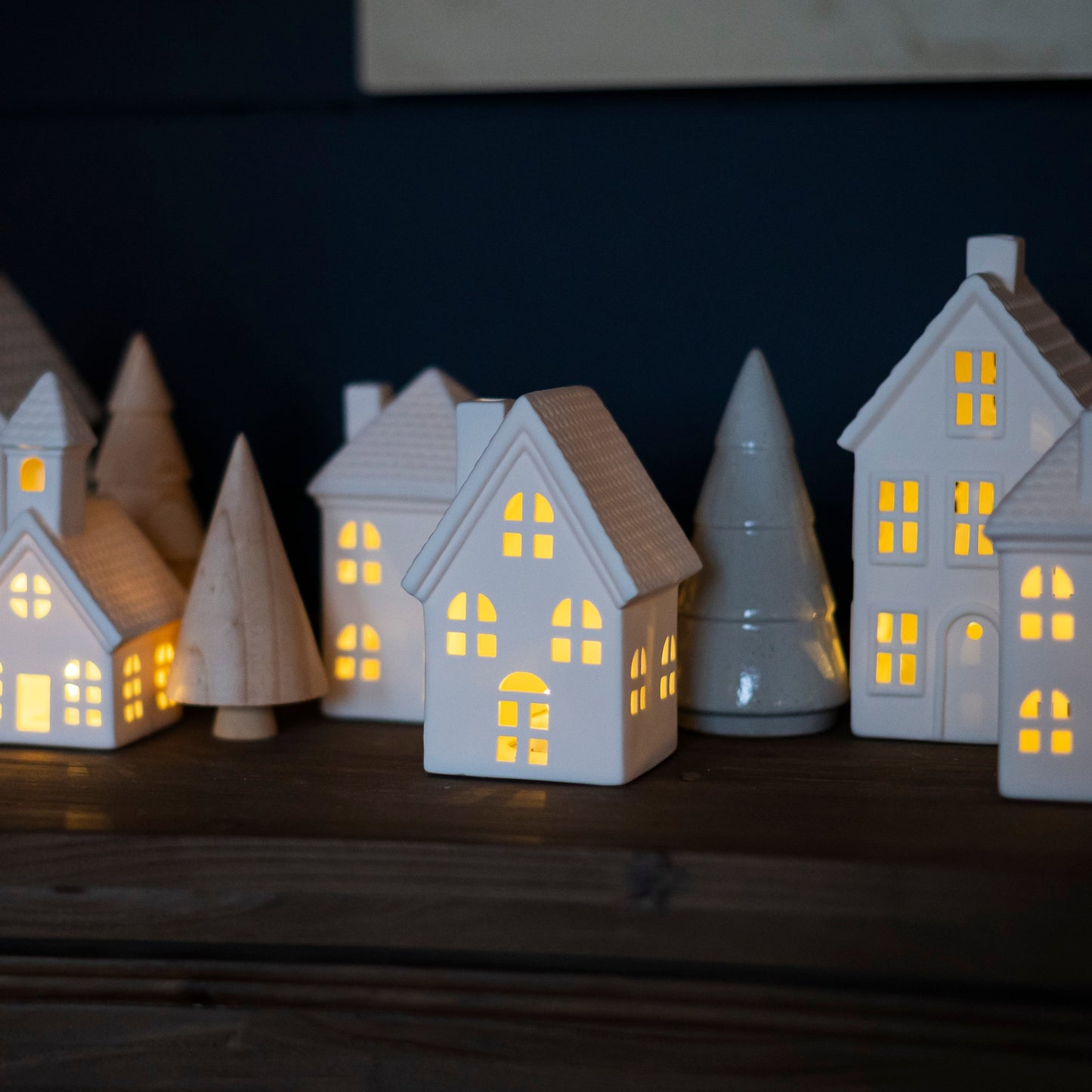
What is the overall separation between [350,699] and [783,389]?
542mm

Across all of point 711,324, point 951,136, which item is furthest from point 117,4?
point 951,136

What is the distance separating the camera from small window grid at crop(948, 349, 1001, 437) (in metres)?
1.23

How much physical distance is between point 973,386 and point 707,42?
1.48 feet

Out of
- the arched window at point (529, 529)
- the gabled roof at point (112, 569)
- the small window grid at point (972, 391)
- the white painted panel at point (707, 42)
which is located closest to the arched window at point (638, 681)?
the arched window at point (529, 529)

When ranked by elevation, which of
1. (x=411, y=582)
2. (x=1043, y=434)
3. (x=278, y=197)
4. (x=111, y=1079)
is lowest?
(x=111, y=1079)

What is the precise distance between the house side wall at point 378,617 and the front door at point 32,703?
0.83 feet

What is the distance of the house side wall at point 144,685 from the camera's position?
1.26m

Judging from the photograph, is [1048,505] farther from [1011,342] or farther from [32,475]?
[32,475]

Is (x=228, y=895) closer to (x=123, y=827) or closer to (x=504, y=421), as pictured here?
(x=123, y=827)

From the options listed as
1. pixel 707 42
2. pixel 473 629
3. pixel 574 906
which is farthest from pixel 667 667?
pixel 707 42

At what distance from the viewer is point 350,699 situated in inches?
53.6

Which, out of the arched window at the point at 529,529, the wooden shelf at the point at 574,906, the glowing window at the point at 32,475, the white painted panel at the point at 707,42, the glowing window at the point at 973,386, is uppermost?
the white painted panel at the point at 707,42

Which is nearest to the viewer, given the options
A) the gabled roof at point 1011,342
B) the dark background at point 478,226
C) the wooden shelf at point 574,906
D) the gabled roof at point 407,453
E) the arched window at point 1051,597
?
the wooden shelf at point 574,906

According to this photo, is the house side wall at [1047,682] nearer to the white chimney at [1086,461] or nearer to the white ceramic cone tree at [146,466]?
the white chimney at [1086,461]
